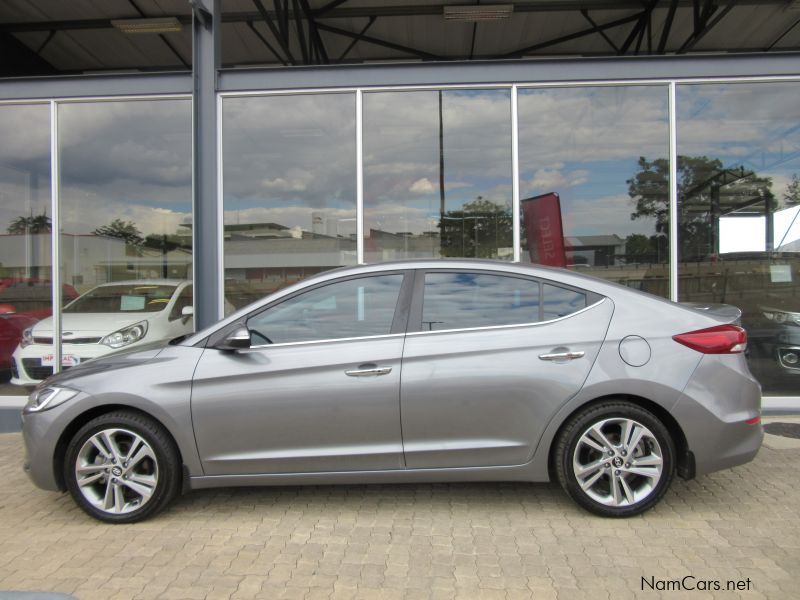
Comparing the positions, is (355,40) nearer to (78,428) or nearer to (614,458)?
(78,428)

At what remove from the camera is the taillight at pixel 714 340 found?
3.36 metres

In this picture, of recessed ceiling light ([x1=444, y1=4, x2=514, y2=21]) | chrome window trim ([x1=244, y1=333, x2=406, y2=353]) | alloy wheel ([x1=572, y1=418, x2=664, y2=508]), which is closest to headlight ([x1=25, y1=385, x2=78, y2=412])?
chrome window trim ([x1=244, y1=333, x2=406, y2=353])

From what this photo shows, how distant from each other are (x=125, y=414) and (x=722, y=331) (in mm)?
3710

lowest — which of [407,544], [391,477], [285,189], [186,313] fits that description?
[407,544]

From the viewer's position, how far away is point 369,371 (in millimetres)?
3357

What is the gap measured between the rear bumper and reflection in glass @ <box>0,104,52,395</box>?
22.3ft

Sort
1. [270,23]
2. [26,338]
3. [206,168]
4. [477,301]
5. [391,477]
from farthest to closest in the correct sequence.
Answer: [270,23]
[26,338]
[206,168]
[477,301]
[391,477]

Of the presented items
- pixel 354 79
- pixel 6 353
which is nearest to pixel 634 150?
pixel 354 79

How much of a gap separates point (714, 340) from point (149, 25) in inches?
447

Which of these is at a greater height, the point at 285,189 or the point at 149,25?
the point at 149,25

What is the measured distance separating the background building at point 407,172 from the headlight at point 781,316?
2cm

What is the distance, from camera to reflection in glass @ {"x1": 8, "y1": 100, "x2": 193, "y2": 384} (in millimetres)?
6641

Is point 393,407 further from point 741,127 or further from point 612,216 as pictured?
point 741,127

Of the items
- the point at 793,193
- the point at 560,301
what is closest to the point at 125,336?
the point at 560,301
